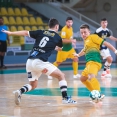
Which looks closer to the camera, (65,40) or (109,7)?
(65,40)

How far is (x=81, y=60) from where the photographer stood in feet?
80.1

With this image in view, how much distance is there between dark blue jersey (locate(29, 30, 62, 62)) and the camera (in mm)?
9203

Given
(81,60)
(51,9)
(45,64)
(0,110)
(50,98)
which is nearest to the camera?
(0,110)

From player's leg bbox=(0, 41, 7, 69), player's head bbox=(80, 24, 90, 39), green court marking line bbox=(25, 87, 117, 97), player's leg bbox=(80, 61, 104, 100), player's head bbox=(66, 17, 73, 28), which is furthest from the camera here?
player's leg bbox=(0, 41, 7, 69)

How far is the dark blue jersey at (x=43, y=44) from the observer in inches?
362

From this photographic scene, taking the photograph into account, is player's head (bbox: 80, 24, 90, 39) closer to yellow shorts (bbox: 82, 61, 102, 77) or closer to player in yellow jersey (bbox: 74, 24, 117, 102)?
player in yellow jersey (bbox: 74, 24, 117, 102)

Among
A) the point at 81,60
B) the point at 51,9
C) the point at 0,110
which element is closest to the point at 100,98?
the point at 0,110

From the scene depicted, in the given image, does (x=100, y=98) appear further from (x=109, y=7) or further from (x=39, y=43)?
(x=109, y=7)

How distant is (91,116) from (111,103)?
1.57m

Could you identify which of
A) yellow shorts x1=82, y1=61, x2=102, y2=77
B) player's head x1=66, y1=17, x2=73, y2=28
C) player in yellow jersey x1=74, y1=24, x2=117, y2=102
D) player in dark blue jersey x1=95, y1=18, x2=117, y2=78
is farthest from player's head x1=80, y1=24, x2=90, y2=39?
player in dark blue jersey x1=95, y1=18, x2=117, y2=78

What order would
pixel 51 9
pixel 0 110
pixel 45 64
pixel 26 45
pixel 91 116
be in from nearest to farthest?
pixel 91 116 < pixel 0 110 < pixel 45 64 < pixel 26 45 < pixel 51 9

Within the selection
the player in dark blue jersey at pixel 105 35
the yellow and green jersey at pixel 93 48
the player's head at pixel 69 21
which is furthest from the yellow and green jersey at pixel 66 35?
the yellow and green jersey at pixel 93 48

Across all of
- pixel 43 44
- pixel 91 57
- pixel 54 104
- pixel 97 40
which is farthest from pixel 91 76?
pixel 43 44

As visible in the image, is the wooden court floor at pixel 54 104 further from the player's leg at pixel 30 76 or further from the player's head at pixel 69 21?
the player's head at pixel 69 21
